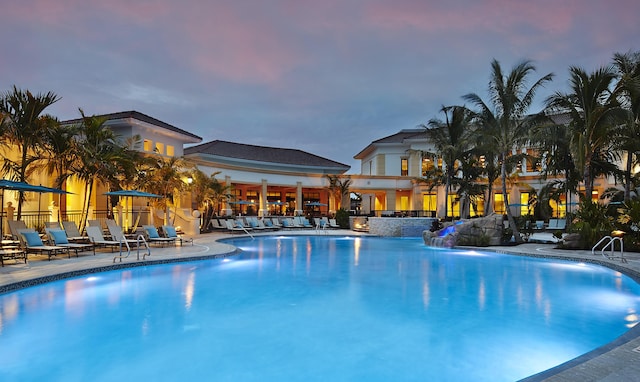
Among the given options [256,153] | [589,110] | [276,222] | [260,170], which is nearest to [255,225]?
[276,222]

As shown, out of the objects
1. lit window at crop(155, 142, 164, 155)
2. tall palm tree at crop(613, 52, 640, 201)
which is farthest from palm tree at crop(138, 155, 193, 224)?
tall palm tree at crop(613, 52, 640, 201)

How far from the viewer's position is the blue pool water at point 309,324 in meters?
4.30

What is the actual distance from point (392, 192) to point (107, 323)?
30.4 metres

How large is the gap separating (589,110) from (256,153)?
24.6 meters

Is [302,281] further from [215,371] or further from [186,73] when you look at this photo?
[186,73]

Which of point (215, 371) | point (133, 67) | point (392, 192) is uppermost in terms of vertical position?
point (133, 67)

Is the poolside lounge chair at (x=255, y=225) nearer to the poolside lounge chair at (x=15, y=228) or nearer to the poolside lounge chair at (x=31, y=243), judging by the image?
the poolside lounge chair at (x=15, y=228)

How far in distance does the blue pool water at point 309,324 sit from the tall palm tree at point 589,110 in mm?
5467

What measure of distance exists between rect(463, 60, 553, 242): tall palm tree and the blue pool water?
6899 millimetres

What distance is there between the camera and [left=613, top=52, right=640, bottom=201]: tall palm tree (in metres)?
13.0

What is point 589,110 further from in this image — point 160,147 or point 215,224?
point 160,147

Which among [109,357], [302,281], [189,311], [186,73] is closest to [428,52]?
[186,73]

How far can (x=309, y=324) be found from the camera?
5789 mm

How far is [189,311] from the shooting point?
21.1 feet
